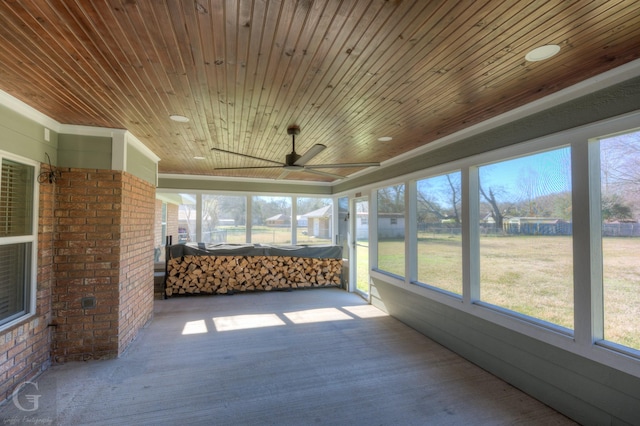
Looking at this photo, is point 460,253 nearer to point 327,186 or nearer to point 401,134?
point 401,134

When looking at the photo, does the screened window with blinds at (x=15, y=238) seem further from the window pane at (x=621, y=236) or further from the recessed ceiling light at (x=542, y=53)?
the window pane at (x=621, y=236)

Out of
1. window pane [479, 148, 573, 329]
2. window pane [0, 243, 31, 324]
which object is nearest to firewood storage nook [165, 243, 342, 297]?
window pane [0, 243, 31, 324]

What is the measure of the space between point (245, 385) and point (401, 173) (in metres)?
3.56

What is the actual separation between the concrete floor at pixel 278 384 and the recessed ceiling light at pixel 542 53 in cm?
265

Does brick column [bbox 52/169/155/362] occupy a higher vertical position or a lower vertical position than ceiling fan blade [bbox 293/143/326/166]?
lower

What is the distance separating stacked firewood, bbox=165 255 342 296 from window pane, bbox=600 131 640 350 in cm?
525

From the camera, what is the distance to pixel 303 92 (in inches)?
98.9

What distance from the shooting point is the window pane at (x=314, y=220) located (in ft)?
24.9

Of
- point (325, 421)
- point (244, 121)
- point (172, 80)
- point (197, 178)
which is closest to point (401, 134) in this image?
point (244, 121)

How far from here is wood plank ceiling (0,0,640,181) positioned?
1.54m

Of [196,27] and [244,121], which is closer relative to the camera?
[196,27]

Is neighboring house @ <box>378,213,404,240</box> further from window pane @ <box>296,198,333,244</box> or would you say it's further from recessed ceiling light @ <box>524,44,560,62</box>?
recessed ceiling light @ <box>524,44,560,62</box>

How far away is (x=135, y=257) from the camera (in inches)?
151

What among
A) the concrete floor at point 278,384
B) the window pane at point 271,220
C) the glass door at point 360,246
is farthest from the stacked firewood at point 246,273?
the concrete floor at point 278,384
